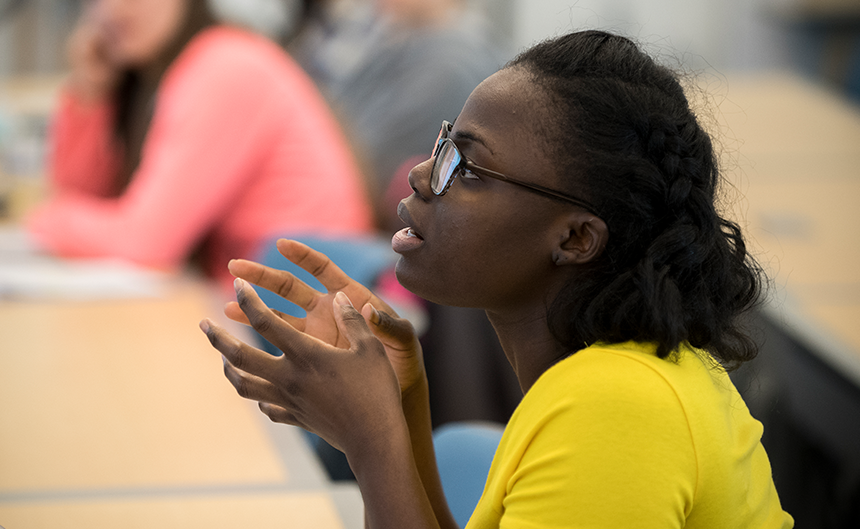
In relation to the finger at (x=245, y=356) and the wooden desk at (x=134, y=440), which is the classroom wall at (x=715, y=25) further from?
the finger at (x=245, y=356)

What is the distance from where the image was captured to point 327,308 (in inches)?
32.0

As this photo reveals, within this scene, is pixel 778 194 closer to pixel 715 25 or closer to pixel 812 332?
pixel 812 332

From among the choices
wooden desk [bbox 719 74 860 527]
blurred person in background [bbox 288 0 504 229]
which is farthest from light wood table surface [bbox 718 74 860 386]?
blurred person in background [bbox 288 0 504 229]

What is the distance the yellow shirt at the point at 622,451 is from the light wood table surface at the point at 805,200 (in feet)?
0.88

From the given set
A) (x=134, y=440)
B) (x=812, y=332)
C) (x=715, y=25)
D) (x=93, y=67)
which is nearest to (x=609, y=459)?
(x=134, y=440)

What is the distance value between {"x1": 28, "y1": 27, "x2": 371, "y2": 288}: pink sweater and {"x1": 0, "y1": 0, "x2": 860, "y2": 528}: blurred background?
182 mm

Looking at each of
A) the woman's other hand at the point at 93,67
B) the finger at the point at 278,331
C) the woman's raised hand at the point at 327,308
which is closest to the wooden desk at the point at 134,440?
the woman's raised hand at the point at 327,308

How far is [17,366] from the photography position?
1347mm

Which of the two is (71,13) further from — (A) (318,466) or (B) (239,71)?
(A) (318,466)

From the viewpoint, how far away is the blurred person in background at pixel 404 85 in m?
2.38

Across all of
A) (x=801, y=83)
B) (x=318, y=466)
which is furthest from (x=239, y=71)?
(x=801, y=83)

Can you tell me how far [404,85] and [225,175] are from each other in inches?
37.9

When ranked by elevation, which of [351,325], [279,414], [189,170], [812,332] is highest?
[351,325]

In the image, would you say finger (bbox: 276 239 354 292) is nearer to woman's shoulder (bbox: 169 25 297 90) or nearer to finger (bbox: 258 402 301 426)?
finger (bbox: 258 402 301 426)
